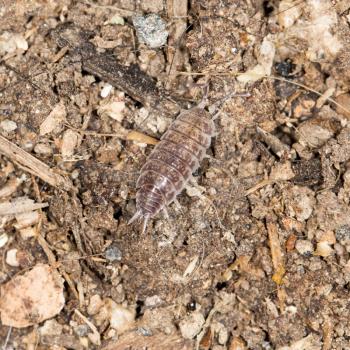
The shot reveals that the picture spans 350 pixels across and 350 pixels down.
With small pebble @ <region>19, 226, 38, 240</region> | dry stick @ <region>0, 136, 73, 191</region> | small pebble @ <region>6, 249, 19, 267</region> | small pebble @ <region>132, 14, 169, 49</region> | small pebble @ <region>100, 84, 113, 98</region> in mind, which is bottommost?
small pebble @ <region>6, 249, 19, 267</region>

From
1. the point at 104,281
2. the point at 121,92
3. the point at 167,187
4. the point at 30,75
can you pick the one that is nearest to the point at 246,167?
the point at 167,187

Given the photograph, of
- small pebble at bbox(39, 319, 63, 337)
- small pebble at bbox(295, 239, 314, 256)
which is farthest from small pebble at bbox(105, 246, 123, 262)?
small pebble at bbox(295, 239, 314, 256)

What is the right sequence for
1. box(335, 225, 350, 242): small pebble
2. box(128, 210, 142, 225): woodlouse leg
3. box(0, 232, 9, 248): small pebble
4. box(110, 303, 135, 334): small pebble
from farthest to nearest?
box(0, 232, 9, 248): small pebble → box(110, 303, 135, 334): small pebble → box(128, 210, 142, 225): woodlouse leg → box(335, 225, 350, 242): small pebble

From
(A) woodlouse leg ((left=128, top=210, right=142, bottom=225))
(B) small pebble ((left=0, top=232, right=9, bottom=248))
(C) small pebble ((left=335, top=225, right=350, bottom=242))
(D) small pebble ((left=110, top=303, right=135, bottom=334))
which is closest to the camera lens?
(C) small pebble ((left=335, top=225, right=350, bottom=242))

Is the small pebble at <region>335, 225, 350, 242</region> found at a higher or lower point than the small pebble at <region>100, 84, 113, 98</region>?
lower

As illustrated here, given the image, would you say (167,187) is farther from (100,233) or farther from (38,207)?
(38,207)

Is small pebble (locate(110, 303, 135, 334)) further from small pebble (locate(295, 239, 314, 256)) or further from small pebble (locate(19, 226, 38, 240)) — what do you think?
small pebble (locate(295, 239, 314, 256))

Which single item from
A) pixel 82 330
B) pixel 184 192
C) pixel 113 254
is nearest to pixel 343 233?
pixel 184 192
